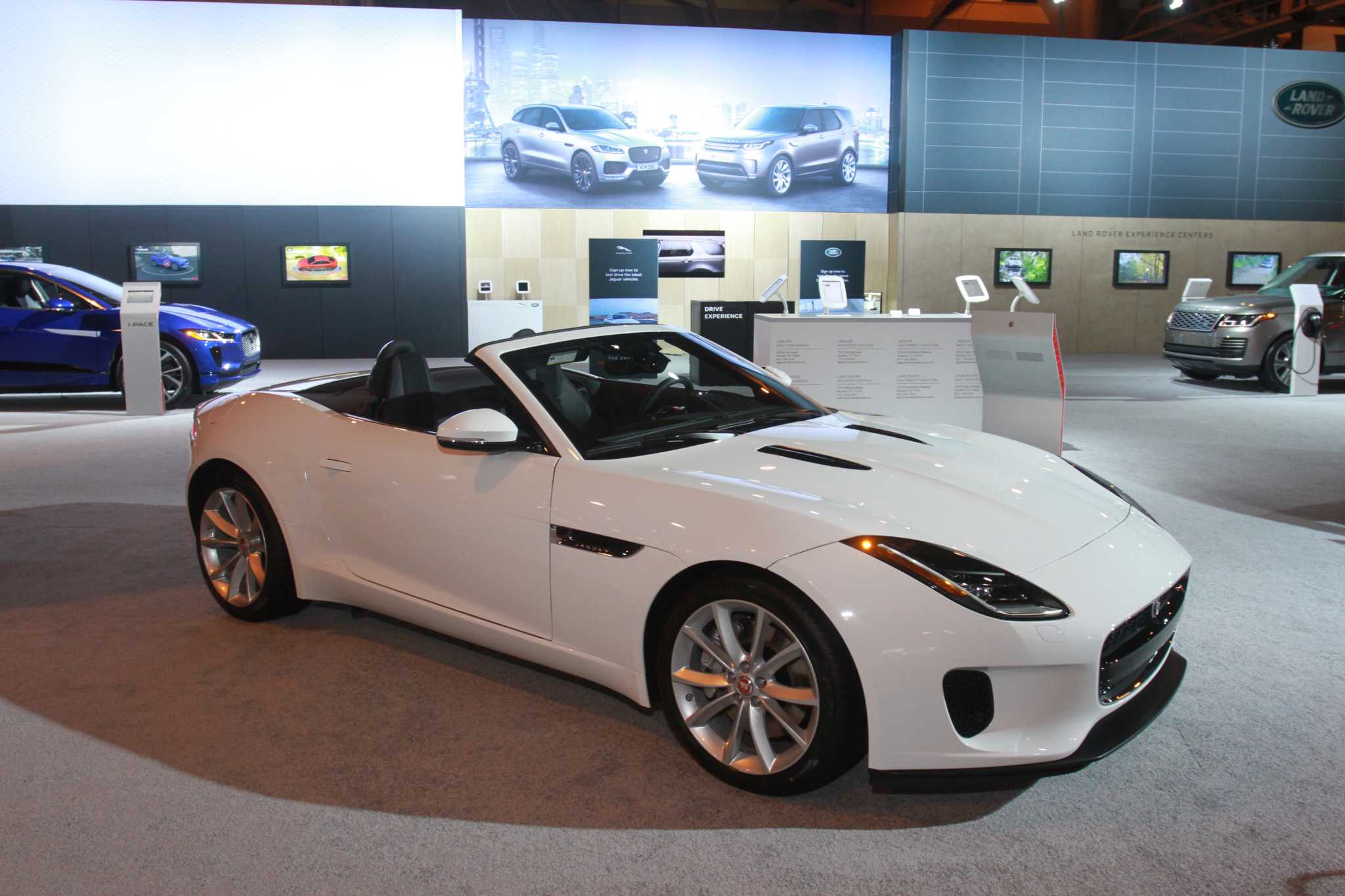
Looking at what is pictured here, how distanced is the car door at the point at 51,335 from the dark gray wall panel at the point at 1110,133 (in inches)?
551

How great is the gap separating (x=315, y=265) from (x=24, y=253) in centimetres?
449

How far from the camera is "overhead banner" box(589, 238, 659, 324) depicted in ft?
61.8

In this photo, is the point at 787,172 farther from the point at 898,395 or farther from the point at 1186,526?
the point at 1186,526

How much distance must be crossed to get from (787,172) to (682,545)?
58.0ft

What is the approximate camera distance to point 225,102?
1736 cm

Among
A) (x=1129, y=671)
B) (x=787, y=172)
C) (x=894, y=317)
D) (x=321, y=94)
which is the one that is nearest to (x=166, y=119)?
(x=321, y=94)

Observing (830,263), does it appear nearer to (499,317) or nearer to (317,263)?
(499,317)

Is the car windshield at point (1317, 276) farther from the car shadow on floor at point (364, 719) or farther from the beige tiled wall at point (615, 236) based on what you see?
the car shadow on floor at point (364, 719)

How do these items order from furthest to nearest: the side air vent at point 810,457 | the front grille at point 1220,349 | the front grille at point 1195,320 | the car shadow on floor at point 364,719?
the front grille at point 1195,320, the front grille at point 1220,349, the side air vent at point 810,457, the car shadow on floor at point 364,719

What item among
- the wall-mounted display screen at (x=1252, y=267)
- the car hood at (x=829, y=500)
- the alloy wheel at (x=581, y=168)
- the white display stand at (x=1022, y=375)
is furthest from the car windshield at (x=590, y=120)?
the car hood at (x=829, y=500)

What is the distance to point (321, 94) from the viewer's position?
17531mm

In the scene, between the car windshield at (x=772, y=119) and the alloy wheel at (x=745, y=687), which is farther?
the car windshield at (x=772, y=119)

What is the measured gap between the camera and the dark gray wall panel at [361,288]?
17891 mm

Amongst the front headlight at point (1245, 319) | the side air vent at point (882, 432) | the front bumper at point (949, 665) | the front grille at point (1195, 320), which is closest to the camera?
the front bumper at point (949, 665)
